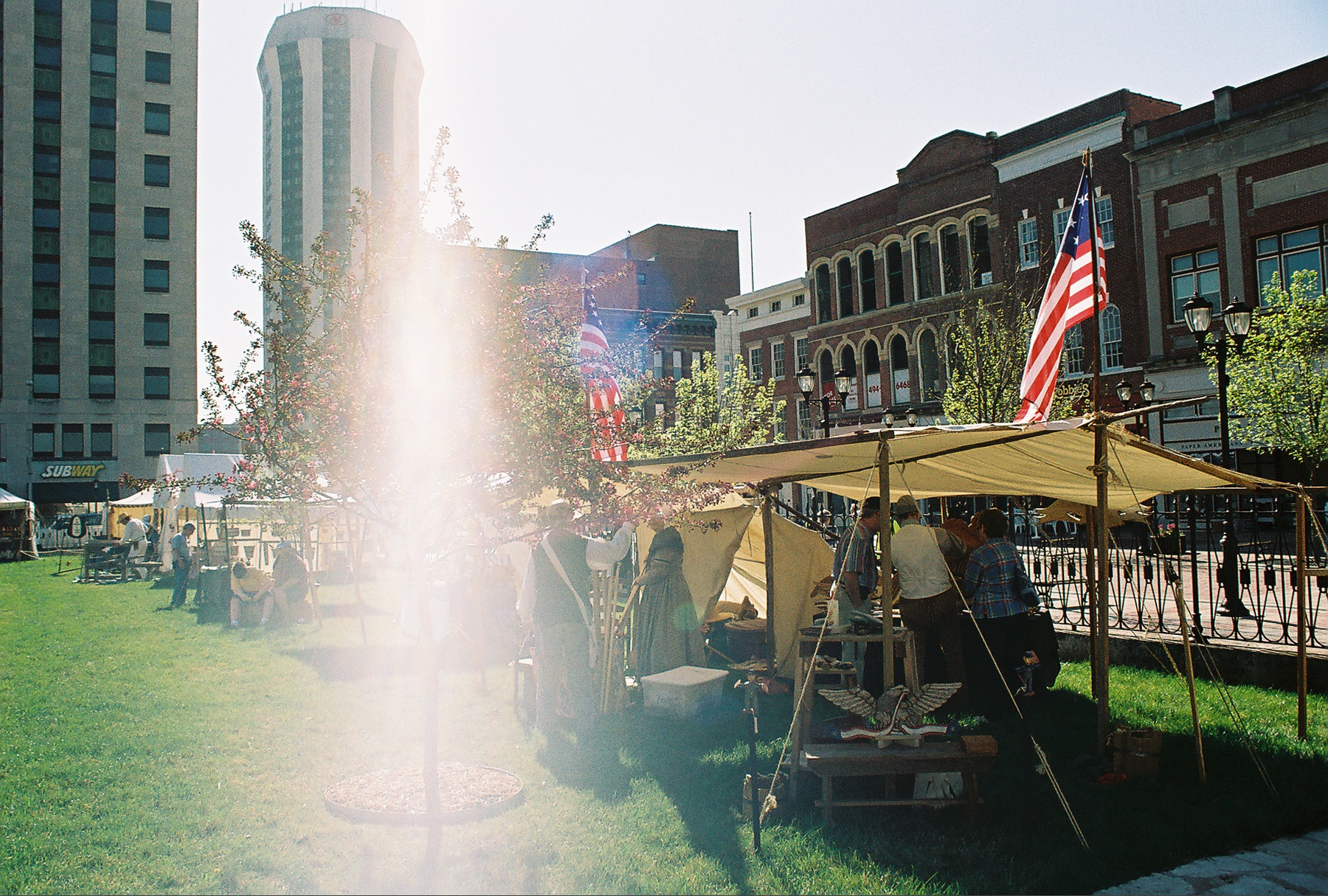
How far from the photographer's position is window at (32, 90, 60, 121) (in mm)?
63156

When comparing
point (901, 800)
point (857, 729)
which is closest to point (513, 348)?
point (857, 729)

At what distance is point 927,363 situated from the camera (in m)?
38.2

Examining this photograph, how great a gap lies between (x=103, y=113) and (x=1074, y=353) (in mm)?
65811

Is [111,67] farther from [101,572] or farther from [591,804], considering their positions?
[591,804]

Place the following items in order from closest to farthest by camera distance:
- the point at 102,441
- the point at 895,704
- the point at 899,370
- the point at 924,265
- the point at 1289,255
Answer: the point at 895,704 < the point at 1289,255 < the point at 924,265 < the point at 899,370 < the point at 102,441

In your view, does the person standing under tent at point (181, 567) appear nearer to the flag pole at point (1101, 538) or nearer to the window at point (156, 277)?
the flag pole at point (1101, 538)

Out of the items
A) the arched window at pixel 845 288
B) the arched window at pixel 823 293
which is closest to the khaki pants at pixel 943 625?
the arched window at pixel 845 288

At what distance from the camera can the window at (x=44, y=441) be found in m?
60.8

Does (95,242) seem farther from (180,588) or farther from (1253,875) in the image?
(1253,875)

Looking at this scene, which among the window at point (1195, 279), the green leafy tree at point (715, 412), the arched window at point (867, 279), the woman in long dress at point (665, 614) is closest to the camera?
the woman in long dress at point (665, 614)

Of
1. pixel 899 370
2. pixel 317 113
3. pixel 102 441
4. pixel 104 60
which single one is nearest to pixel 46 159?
pixel 104 60

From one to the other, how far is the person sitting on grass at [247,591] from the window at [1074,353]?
1046 inches

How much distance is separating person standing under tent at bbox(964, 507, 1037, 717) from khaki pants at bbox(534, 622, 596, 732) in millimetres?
3568

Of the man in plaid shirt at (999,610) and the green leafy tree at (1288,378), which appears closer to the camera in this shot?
the man in plaid shirt at (999,610)
